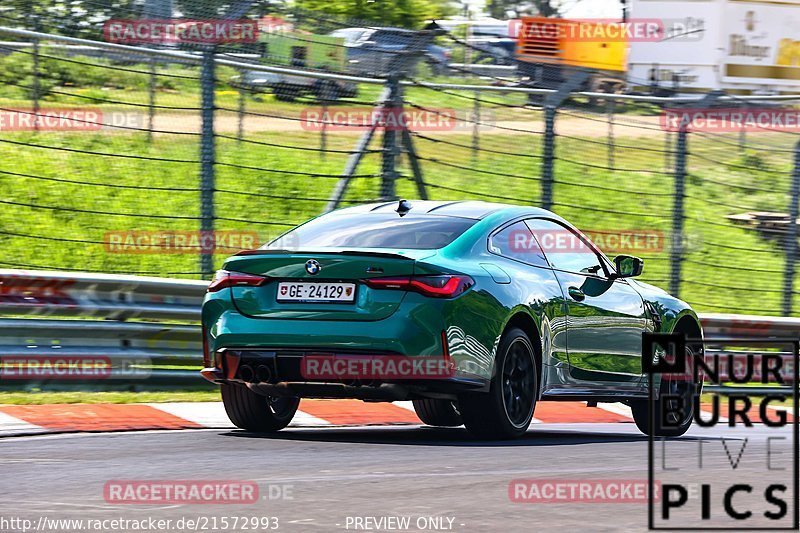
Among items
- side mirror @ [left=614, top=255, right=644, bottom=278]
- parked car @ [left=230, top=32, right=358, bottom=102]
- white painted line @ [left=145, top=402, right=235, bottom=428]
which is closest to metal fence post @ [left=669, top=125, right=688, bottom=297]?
parked car @ [left=230, top=32, right=358, bottom=102]

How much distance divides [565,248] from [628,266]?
45 cm

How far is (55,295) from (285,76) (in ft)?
10.1

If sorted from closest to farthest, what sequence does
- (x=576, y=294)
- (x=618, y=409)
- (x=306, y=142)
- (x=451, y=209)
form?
(x=451, y=209), (x=576, y=294), (x=618, y=409), (x=306, y=142)

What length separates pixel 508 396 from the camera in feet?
28.1

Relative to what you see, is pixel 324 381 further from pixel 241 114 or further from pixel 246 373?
pixel 241 114

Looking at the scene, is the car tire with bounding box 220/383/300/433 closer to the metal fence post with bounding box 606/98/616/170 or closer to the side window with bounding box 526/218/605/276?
the side window with bounding box 526/218/605/276

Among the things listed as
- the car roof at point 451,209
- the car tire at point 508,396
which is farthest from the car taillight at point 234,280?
the car tire at point 508,396

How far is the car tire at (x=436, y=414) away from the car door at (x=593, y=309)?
3.60ft

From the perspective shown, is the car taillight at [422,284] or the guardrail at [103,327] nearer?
the car taillight at [422,284]

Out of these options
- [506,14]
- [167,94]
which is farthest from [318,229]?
[506,14]

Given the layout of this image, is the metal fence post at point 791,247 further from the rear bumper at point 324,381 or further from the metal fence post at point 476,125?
the rear bumper at point 324,381

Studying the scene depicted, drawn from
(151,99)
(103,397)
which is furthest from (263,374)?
(151,99)

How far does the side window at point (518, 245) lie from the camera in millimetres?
8781

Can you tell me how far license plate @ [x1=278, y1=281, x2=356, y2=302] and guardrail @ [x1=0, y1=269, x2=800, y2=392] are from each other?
2989mm
